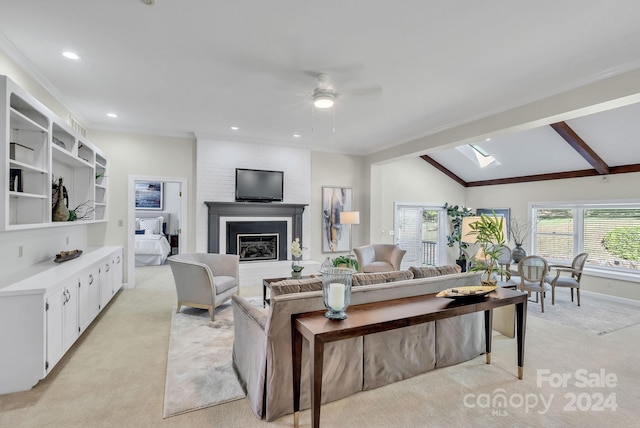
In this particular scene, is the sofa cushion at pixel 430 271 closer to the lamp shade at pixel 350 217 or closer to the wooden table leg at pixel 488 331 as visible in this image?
the wooden table leg at pixel 488 331

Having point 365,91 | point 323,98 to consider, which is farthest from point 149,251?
point 365,91

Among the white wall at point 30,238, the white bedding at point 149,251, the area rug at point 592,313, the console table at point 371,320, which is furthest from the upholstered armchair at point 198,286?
the area rug at point 592,313

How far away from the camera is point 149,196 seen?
9062 mm

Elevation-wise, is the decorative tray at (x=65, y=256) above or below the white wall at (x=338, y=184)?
below

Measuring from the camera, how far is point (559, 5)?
2197 mm

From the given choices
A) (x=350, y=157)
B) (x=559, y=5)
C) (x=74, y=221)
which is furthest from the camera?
(x=350, y=157)

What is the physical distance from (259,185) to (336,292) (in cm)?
454

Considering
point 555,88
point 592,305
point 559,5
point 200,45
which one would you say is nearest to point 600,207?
point 592,305

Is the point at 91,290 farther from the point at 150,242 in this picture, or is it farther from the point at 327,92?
the point at 150,242

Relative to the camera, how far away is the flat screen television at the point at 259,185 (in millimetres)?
6125

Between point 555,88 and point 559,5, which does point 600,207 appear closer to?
point 555,88

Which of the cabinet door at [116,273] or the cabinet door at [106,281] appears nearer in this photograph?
the cabinet door at [106,281]

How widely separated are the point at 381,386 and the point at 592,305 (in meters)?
4.73

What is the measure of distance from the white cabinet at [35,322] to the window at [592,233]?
812 centimetres
